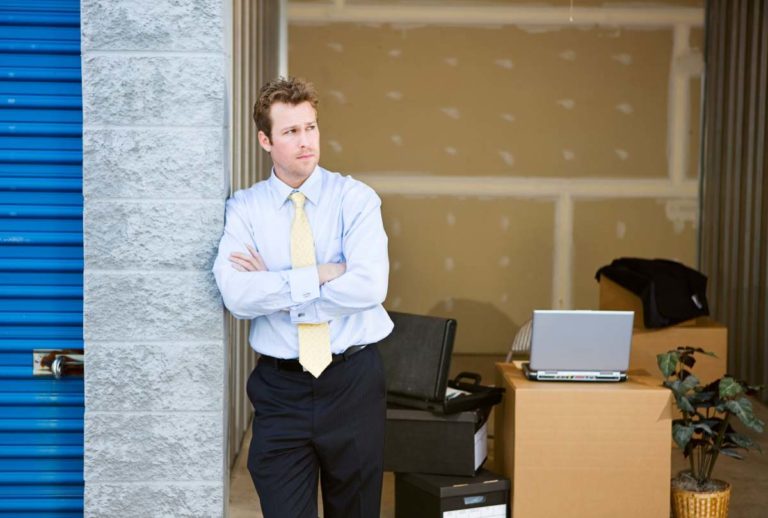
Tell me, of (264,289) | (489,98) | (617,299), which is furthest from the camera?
(489,98)

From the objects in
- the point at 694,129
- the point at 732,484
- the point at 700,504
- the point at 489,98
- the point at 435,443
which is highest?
the point at 489,98

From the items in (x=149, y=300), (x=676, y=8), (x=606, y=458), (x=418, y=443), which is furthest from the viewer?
(x=676, y=8)

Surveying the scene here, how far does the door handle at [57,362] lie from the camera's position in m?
2.97

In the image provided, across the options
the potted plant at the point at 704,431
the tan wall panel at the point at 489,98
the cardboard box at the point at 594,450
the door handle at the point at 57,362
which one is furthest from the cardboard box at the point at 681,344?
the door handle at the point at 57,362

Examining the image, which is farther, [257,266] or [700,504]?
[700,504]

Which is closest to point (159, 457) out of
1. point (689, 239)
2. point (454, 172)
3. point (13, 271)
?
point (13, 271)

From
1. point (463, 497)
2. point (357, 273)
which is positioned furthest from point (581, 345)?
point (357, 273)

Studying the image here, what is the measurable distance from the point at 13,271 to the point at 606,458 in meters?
2.13

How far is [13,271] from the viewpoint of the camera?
9.76 ft

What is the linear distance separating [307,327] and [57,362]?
0.76 m

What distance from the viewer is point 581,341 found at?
12.8 ft

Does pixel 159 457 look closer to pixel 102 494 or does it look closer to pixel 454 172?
pixel 102 494

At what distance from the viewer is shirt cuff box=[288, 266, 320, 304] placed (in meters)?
2.71

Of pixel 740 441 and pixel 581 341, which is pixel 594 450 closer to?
pixel 581 341
